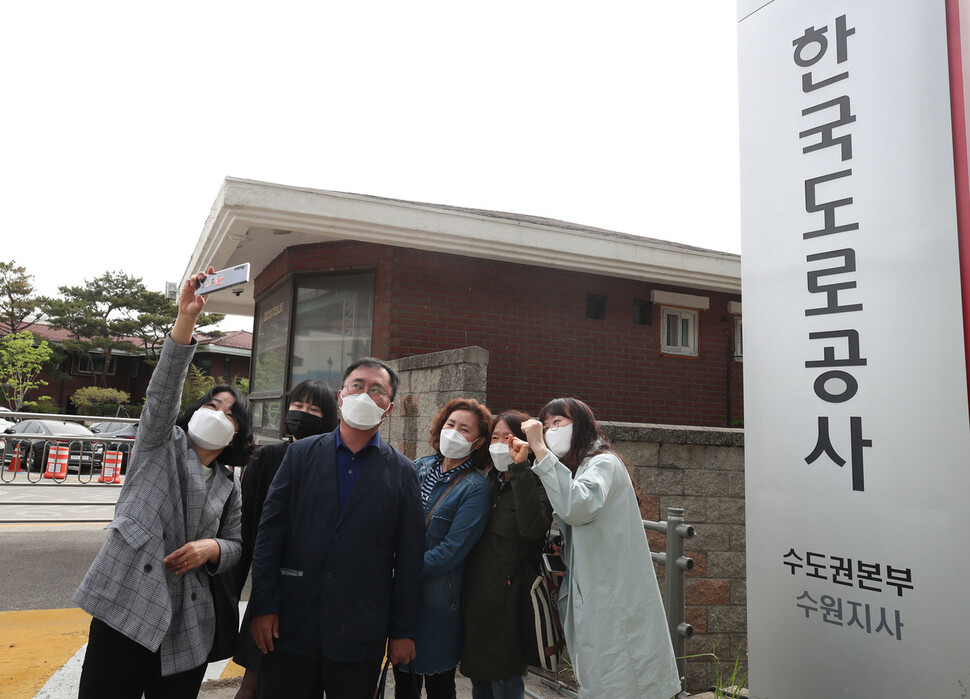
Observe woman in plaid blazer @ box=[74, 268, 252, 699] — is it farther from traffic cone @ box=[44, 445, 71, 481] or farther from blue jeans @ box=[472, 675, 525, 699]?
traffic cone @ box=[44, 445, 71, 481]

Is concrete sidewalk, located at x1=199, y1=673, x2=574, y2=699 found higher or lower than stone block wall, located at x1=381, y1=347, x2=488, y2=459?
lower

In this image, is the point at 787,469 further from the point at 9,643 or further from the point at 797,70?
the point at 9,643

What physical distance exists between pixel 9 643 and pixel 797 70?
617 cm

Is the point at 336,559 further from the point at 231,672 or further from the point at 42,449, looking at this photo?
the point at 42,449

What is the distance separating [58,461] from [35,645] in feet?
25.4

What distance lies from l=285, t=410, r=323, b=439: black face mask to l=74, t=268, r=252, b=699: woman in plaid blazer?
701mm

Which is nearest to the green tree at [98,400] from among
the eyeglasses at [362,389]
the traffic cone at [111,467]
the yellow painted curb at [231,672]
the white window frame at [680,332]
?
the traffic cone at [111,467]

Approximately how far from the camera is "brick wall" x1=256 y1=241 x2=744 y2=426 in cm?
768

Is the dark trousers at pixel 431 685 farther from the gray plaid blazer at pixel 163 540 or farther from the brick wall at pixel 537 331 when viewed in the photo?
the brick wall at pixel 537 331

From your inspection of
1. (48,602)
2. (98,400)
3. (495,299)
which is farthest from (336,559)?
(98,400)

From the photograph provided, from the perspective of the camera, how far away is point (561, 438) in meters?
3.15

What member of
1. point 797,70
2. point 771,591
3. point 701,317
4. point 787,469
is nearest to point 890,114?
point 797,70

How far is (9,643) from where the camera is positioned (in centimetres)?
489

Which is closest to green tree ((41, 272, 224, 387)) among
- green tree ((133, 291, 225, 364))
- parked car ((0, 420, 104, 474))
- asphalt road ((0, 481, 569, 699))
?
green tree ((133, 291, 225, 364))
